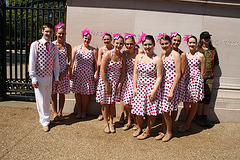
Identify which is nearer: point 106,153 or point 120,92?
point 106,153

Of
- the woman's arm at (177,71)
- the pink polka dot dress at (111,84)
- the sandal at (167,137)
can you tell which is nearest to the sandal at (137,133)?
the sandal at (167,137)

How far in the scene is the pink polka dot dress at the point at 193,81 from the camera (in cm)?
427

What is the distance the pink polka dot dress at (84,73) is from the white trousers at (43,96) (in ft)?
2.50

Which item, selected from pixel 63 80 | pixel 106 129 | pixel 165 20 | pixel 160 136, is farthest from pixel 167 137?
pixel 165 20

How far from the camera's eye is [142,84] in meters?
3.75

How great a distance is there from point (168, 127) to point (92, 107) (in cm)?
212

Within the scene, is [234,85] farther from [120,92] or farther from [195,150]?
[120,92]

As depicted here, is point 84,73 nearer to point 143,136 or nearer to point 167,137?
point 143,136

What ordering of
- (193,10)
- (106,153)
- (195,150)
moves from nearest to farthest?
(106,153) < (195,150) < (193,10)

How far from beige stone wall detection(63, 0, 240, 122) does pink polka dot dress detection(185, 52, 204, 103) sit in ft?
3.24

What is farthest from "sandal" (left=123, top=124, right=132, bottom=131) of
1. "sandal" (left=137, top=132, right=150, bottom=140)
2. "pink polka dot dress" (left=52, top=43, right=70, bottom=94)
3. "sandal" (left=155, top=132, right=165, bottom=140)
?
"pink polka dot dress" (left=52, top=43, right=70, bottom=94)

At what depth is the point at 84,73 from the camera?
4.68m

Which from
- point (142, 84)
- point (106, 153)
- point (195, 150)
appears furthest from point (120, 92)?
point (195, 150)

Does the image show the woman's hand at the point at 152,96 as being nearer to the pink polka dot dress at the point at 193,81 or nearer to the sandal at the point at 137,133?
the sandal at the point at 137,133
